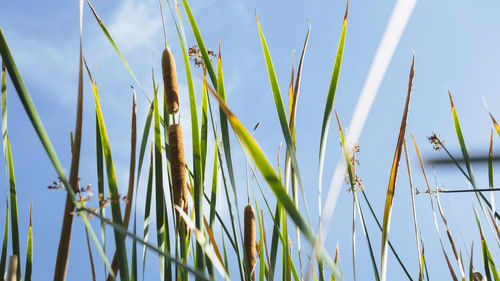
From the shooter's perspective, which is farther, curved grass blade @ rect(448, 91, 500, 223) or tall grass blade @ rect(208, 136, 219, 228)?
curved grass blade @ rect(448, 91, 500, 223)

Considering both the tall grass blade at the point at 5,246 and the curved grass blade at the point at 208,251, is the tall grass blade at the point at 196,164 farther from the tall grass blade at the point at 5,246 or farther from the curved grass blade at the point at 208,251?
the tall grass blade at the point at 5,246

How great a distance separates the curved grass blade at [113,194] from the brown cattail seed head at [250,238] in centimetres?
43

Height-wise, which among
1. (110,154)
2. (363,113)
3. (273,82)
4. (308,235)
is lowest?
(308,235)

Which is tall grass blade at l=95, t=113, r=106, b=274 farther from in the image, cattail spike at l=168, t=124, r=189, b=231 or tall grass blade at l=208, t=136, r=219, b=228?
tall grass blade at l=208, t=136, r=219, b=228

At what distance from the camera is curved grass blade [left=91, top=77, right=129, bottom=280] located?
3.33 ft

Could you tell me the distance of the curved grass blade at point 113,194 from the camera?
102 centimetres

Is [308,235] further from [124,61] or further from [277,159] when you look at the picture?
[277,159]

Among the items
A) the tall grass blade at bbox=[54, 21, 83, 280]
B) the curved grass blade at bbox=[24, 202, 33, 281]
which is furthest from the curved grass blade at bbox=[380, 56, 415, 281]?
the curved grass blade at bbox=[24, 202, 33, 281]

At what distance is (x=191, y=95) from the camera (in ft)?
4.58

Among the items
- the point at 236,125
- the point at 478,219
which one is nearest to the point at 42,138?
the point at 236,125

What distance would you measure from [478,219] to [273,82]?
1081 millimetres

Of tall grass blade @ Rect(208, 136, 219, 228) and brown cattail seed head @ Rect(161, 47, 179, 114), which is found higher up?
brown cattail seed head @ Rect(161, 47, 179, 114)

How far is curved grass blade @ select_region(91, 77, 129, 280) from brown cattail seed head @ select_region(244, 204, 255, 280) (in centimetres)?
43

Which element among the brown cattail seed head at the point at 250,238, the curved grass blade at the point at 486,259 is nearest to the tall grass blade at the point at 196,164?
the brown cattail seed head at the point at 250,238
